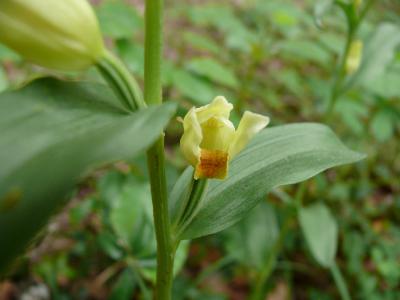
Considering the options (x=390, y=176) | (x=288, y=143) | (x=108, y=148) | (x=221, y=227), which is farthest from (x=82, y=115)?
(x=390, y=176)

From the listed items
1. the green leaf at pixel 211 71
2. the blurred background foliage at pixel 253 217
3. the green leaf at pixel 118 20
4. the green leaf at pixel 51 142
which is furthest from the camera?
the green leaf at pixel 211 71

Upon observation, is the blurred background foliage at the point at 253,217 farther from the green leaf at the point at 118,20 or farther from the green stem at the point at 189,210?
the green stem at the point at 189,210

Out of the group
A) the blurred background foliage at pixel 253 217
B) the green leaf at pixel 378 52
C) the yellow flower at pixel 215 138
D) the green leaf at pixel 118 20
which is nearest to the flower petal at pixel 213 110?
the yellow flower at pixel 215 138

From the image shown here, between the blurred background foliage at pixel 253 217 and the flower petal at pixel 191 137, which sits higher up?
the flower petal at pixel 191 137

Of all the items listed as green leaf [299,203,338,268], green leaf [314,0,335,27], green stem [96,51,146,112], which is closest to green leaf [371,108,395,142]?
green leaf [299,203,338,268]

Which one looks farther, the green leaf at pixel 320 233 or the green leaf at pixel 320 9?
the green leaf at pixel 320 233

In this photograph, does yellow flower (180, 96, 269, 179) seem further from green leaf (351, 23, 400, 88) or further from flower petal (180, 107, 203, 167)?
green leaf (351, 23, 400, 88)
